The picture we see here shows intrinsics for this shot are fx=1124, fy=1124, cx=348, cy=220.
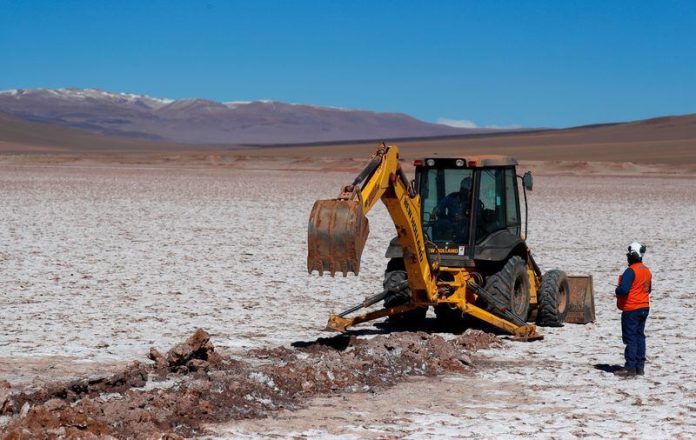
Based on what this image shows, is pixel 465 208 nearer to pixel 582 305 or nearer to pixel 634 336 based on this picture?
pixel 582 305

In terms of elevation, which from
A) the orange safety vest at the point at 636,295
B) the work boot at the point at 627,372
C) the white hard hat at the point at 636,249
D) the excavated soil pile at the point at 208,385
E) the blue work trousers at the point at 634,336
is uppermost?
the white hard hat at the point at 636,249

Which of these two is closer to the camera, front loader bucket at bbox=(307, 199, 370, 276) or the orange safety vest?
front loader bucket at bbox=(307, 199, 370, 276)

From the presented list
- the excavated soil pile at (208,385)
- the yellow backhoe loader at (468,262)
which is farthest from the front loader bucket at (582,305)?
the excavated soil pile at (208,385)

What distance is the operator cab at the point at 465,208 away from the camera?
12188 mm

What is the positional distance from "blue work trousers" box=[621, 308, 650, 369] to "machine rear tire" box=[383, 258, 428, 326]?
2.69 metres

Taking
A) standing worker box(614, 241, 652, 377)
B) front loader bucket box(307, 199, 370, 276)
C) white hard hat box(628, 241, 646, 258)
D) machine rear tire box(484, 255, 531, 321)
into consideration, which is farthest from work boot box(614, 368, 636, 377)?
front loader bucket box(307, 199, 370, 276)

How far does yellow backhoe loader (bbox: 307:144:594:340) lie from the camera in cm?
1130

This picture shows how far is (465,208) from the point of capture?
12.4 metres

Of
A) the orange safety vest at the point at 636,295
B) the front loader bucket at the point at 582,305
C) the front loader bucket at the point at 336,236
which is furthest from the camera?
the front loader bucket at the point at 582,305

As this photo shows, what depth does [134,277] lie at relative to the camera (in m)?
16.8

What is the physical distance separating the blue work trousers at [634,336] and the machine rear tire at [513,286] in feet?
6.98

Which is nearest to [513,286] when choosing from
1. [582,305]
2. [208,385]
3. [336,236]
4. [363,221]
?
[582,305]

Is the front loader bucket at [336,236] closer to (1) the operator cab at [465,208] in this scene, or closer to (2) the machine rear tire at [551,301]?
(1) the operator cab at [465,208]

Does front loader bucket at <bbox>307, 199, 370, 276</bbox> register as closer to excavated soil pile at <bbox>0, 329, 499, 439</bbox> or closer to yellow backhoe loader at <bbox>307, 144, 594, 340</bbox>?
excavated soil pile at <bbox>0, 329, 499, 439</bbox>
